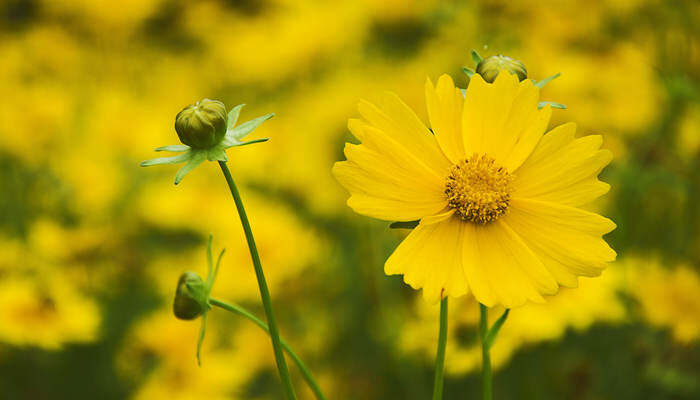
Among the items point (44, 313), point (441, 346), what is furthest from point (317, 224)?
point (441, 346)

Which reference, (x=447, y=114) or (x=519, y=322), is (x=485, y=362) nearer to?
(x=447, y=114)

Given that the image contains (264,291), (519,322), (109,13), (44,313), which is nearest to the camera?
(264,291)

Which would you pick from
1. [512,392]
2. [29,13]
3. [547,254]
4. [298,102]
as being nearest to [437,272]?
[547,254]

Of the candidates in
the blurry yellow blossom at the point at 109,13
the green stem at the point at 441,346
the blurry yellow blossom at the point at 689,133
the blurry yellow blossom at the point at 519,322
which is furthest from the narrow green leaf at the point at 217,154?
the blurry yellow blossom at the point at 109,13

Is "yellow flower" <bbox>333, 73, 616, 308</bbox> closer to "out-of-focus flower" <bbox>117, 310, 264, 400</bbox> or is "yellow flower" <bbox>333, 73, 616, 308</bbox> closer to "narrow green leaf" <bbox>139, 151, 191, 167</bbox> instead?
"narrow green leaf" <bbox>139, 151, 191, 167</bbox>

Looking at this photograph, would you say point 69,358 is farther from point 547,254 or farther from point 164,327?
point 547,254
